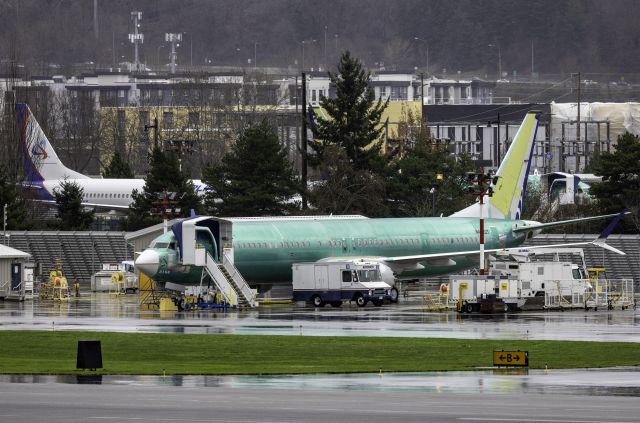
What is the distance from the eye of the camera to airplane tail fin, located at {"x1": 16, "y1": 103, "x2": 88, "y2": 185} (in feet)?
370

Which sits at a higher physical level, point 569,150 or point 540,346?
point 569,150

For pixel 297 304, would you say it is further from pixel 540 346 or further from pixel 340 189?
pixel 340 189

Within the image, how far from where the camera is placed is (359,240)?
69875mm

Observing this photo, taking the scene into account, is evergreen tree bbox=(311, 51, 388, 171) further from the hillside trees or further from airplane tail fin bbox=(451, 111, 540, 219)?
airplane tail fin bbox=(451, 111, 540, 219)

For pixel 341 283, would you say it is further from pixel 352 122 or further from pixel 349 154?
pixel 352 122

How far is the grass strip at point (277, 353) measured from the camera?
35.4 meters

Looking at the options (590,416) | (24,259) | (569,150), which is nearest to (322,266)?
(24,259)

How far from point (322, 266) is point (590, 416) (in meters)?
38.0

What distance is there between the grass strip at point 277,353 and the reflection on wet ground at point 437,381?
1.39m

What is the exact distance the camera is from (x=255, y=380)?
32.1m

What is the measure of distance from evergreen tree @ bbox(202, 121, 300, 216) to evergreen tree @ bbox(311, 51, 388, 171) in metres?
5.01

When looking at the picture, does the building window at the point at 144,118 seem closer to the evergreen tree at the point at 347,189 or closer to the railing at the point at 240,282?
the evergreen tree at the point at 347,189

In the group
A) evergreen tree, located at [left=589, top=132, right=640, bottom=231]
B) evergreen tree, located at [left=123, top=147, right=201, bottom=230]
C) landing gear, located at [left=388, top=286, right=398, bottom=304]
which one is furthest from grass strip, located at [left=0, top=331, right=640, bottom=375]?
evergreen tree, located at [left=589, top=132, right=640, bottom=231]

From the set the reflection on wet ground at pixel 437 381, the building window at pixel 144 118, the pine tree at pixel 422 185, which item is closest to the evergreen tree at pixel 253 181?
the pine tree at pixel 422 185
